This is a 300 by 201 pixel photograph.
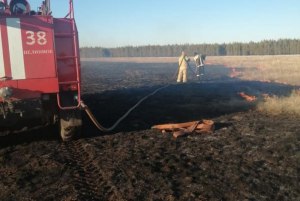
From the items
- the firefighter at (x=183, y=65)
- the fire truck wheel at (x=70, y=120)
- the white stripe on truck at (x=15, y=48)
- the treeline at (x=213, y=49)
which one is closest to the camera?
the white stripe on truck at (x=15, y=48)

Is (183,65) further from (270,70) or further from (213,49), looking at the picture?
(213,49)

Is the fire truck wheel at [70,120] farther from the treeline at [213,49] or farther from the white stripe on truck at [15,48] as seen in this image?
the treeline at [213,49]

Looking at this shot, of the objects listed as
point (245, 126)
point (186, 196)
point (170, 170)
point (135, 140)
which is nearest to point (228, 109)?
point (245, 126)

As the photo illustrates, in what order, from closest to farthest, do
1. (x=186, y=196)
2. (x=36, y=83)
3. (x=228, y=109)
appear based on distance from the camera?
(x=186, y=196) → (x=36, y=83) → (x=228, y=109)

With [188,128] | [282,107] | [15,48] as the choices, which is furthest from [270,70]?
[15,48]

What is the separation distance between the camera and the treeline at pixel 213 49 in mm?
85500

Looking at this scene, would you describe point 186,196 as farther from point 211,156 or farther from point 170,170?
point 211,156

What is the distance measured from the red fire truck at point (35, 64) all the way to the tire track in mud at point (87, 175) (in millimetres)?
609

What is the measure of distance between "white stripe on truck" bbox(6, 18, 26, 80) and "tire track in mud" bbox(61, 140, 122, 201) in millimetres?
1651

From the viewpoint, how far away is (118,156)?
267 inches

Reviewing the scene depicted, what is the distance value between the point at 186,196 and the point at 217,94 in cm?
1079

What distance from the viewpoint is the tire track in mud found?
5031 mm

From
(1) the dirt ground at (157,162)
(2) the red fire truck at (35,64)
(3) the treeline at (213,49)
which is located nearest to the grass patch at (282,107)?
(1) the dirt ground at (157,162)

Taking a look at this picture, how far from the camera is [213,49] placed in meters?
99.6
